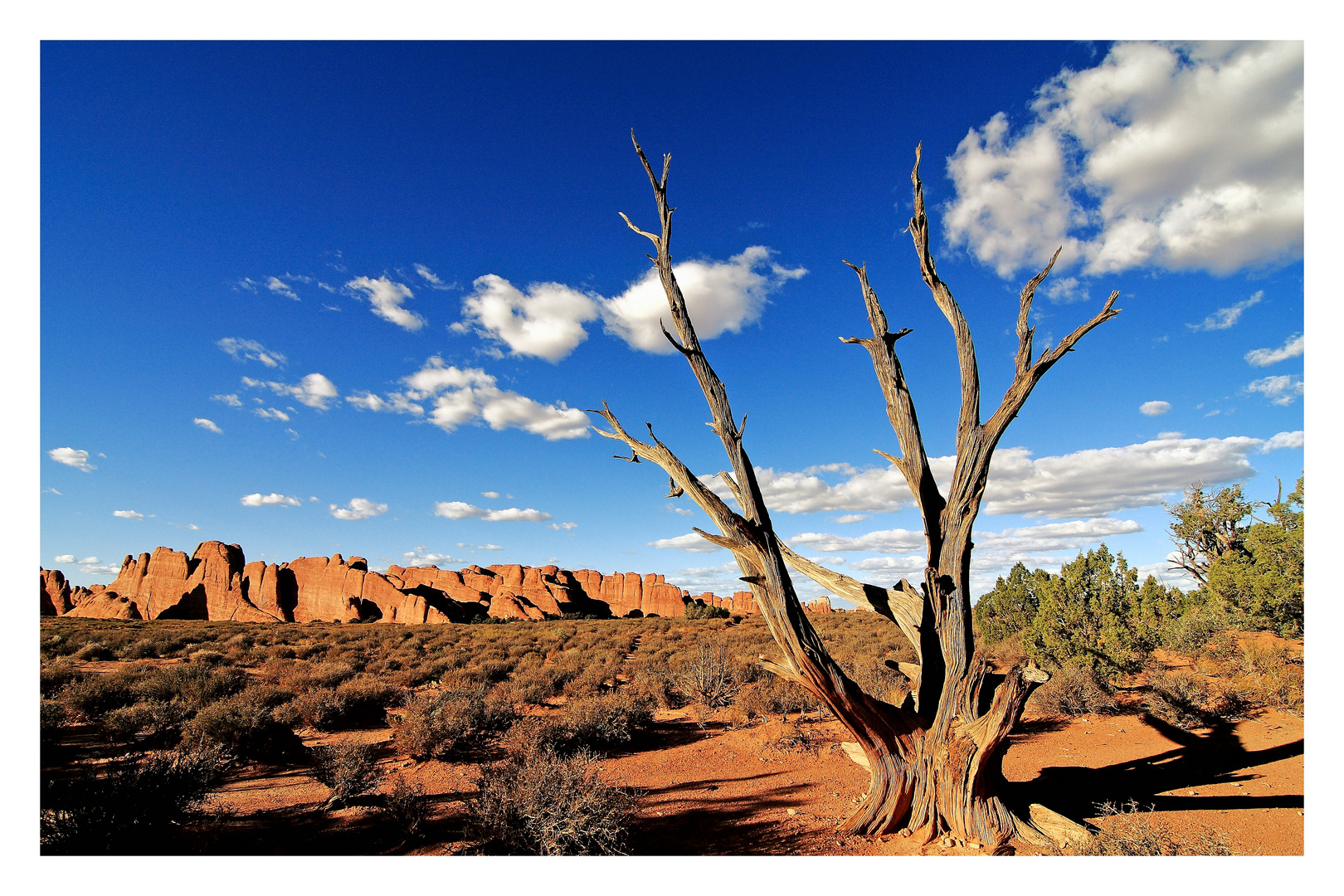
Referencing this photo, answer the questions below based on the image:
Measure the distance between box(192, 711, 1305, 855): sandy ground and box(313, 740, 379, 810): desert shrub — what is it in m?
0.19

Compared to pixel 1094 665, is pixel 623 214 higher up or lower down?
higher up

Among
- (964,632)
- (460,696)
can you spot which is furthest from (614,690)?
(964,632)

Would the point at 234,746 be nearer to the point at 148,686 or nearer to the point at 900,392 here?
the point at 148,686

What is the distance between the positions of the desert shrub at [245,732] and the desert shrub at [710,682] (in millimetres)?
7430

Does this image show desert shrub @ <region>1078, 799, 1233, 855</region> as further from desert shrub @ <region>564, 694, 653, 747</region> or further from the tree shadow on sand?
desert shrub @ <region>564, 694, 653, 747</region>

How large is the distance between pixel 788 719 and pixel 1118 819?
19.7ft

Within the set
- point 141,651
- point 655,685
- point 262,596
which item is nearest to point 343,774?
point 655,685

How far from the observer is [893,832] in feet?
16.5

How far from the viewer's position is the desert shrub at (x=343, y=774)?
598 cm

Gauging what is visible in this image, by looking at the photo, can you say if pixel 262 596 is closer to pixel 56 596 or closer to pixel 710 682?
pixel 56 596

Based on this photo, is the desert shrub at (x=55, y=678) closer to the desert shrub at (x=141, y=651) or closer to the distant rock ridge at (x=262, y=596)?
the desert shrub at (x=141, y=651)

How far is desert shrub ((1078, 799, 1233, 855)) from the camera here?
3.94m

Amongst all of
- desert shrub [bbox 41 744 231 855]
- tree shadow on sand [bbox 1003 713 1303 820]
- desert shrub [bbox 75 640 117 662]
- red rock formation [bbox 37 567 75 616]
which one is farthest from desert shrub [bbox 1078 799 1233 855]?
red rock formation [bbox 37 567 75 616]

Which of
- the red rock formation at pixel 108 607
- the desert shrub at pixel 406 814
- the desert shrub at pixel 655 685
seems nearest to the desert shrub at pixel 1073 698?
the desert shrub at pixel 655 685
